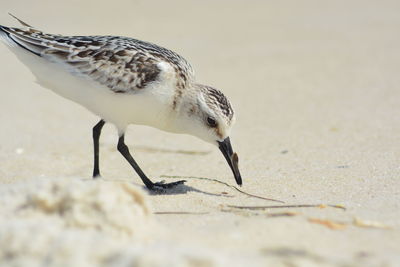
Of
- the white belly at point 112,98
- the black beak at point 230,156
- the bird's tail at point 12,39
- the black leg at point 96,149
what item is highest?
the bird's tail at point 12,39

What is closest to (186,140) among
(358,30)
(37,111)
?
(37,111)

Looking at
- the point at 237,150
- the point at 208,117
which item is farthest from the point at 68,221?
the point at 237,150

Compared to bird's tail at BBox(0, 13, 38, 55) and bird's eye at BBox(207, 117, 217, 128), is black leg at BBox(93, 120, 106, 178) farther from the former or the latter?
bird's eye at BBox(207, 117, 217, 128)

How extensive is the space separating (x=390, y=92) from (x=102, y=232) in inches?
281

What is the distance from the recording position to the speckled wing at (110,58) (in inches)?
231

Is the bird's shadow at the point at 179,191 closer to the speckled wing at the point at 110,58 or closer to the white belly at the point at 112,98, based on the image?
the white belly at the point at 112,98

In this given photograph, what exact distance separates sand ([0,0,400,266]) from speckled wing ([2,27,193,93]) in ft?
3.68

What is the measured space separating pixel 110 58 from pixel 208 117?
1135mm

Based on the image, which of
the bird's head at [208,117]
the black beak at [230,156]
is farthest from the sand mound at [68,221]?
the black beak at [230,156]

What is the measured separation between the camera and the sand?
3387mm

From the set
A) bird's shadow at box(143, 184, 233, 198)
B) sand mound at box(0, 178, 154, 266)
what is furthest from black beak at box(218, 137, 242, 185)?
sand mound at box(0, 178, 154, 266)

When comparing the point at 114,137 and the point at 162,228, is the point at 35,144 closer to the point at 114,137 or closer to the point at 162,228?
the point at 114,137

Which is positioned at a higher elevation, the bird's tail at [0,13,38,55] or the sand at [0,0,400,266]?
the bird's tail at [0,13,38,55]

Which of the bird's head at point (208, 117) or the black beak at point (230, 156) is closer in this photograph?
the bird's head at point (208, 117)
